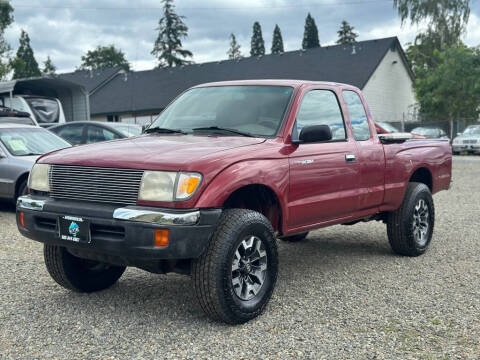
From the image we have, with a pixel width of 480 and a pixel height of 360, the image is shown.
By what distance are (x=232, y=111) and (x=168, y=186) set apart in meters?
1.48

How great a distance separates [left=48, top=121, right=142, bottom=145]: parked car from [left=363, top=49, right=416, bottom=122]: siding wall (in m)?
23.9

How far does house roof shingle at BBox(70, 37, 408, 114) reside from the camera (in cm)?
3538

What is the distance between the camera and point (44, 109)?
1681 cm

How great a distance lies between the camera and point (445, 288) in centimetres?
517

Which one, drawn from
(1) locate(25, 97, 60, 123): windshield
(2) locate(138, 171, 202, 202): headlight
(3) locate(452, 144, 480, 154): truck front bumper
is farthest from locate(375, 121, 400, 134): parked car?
(1) locate(25, 97, 60, 123): windshield

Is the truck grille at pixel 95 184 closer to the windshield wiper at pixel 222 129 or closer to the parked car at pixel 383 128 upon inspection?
the windshield wiper at pixel 222 129

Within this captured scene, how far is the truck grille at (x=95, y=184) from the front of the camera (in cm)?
396

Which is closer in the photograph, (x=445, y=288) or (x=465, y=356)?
(x=465, y=356)

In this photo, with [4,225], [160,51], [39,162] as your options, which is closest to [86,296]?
[39,162]

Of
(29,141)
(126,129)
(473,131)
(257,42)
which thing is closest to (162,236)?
(29,141)

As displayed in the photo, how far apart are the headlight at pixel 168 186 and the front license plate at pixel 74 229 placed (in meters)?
0.44

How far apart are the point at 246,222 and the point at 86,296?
1.70 m

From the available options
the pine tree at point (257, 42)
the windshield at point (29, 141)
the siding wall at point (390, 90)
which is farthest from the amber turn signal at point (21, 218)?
the pine tree at point (257, 42)

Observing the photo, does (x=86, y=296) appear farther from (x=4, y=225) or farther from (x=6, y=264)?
(x=4, y=225)
